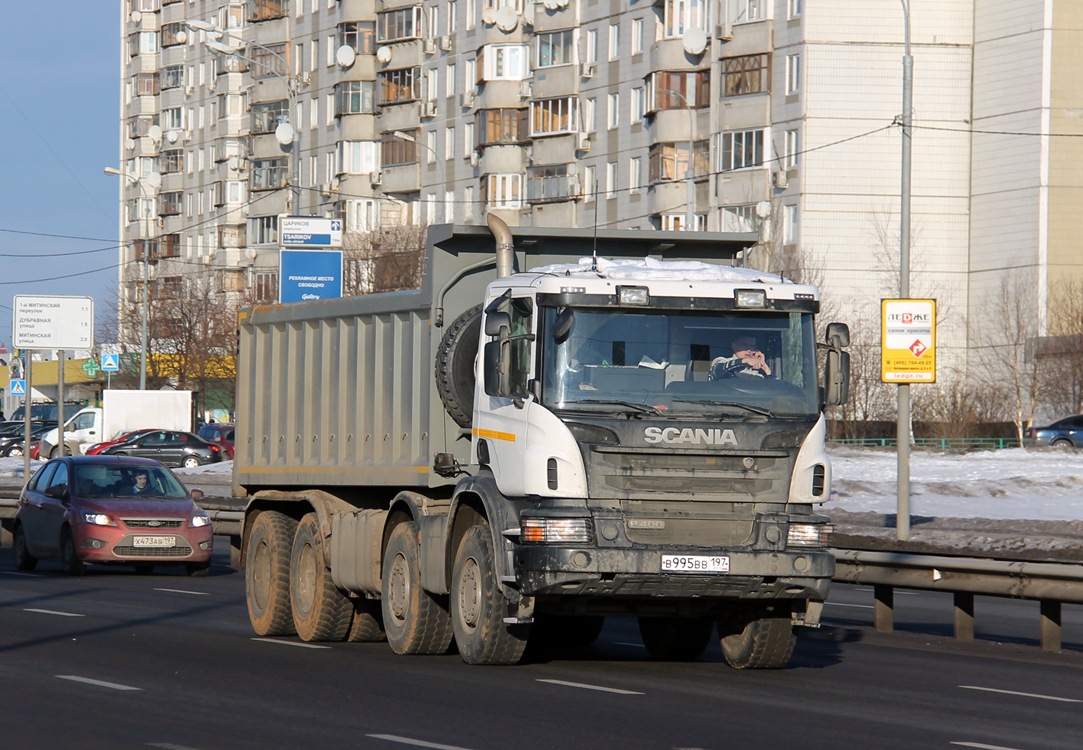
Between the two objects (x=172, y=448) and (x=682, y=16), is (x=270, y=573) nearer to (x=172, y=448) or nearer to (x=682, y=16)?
(x=172, y=448)

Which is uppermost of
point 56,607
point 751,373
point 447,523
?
point 751,373

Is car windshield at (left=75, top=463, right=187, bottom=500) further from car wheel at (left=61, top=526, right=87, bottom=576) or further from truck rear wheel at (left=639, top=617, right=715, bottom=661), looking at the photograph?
truck rear wheel at (left=639, top=617, right=715, bottom=661)

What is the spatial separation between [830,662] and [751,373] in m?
2.83

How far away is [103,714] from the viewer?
1091 cm

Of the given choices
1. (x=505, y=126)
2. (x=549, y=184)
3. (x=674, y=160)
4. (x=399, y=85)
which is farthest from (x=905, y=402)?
(x=399, y=85)

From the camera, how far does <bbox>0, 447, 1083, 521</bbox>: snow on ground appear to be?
37.3m

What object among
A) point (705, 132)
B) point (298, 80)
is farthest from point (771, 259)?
point (298, 80)

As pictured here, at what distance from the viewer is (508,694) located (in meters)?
12.0

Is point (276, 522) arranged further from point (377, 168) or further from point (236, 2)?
point (236, 2)

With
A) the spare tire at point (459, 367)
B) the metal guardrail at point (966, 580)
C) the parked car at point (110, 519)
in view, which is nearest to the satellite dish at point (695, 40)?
the parked car at point (110, 519)

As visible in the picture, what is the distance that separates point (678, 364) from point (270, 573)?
533 centimetres

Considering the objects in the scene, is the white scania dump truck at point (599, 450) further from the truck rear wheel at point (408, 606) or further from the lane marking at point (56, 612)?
the lane marking at point (56, 612)

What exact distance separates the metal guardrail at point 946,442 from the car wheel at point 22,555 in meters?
37.3

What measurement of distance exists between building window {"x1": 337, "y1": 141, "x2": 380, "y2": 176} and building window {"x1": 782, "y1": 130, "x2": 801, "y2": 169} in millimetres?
29241
